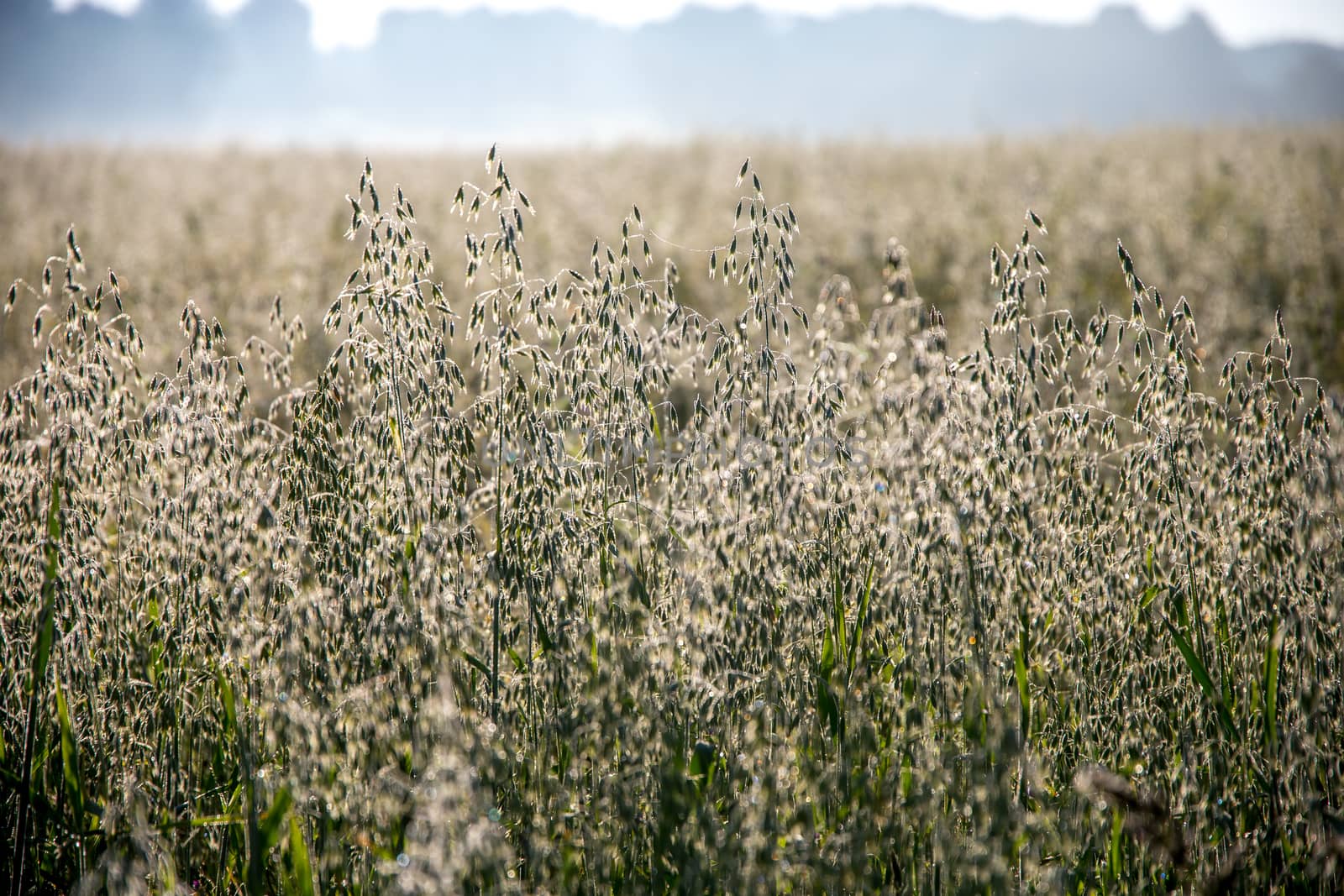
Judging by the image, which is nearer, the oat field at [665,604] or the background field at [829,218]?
the oat field at [665,604]

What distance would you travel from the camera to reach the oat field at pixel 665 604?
228 centimetres

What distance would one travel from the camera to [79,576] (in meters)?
2.63

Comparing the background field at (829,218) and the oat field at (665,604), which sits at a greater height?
the background field at (829,218)

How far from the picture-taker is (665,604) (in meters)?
2.77

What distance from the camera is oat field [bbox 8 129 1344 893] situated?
228 cm

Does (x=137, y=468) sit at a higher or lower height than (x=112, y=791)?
higher

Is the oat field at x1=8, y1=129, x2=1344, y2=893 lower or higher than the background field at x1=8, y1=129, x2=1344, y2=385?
lower

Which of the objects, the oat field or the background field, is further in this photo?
the background field

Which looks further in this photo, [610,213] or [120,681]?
[610,213]

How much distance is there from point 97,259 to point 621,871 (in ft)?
41.1

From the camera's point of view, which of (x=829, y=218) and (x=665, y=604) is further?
(x=829, y=218)

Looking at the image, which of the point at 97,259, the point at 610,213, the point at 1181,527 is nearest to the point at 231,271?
the point at 97,259

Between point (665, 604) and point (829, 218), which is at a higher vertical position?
point (829, 218)

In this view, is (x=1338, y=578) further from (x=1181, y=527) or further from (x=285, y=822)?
(x=285, y=822)
